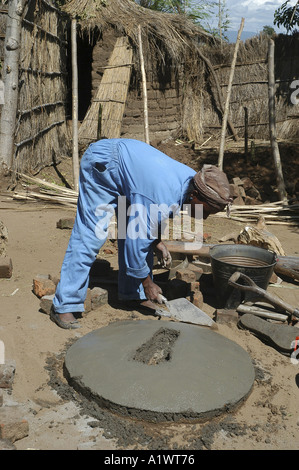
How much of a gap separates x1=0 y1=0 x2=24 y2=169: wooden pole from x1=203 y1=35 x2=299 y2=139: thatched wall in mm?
6340

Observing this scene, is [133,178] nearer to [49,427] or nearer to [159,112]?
[49,427]

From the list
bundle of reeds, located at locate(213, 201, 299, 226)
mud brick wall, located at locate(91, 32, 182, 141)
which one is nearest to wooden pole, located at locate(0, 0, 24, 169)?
mud brick wall, located at locate(91, 32, 182, 141)

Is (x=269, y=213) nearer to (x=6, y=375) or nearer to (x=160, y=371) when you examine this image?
(x=160, y=371)

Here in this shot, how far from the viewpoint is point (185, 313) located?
3947 millimetres

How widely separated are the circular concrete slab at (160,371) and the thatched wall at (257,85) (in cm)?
1030

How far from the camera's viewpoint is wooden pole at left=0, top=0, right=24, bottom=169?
26.1 feet

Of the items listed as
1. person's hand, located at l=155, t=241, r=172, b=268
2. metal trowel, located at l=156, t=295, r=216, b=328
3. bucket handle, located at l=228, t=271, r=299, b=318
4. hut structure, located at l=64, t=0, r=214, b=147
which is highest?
hut structure, located at l=64, t=0, r=214, b=147

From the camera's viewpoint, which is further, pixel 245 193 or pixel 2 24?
pixel 245 193

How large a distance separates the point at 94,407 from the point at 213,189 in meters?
1.60

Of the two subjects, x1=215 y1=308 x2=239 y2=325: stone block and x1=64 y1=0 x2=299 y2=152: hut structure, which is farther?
x1=64 y1=0 x2=299 y2=152: hut structure

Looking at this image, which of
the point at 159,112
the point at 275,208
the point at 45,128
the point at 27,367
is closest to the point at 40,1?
the point at 45,128

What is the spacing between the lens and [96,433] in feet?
8.74

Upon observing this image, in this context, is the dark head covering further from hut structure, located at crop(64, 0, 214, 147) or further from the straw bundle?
the straw bundle

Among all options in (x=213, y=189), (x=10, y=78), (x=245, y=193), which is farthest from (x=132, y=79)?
(x=213, y=189)
